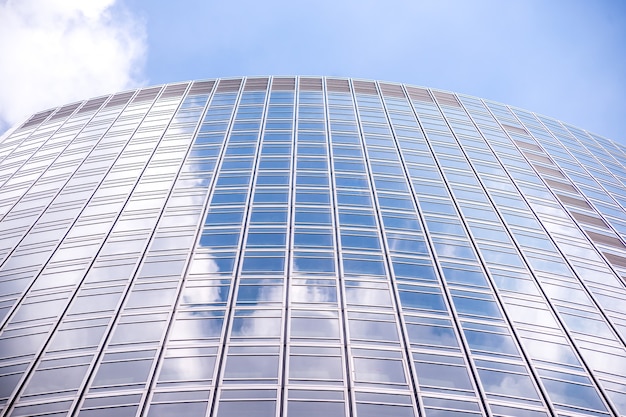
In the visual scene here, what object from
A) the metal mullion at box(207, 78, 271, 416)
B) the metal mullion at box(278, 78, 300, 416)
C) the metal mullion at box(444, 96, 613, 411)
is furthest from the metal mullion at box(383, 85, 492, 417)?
the metal mullion at box(207, 78, 271, 416)

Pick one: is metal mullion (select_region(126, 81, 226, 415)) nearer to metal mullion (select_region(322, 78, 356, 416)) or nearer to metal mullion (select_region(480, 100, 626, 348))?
metal mullion (select_region(322, 78, 356, 416))

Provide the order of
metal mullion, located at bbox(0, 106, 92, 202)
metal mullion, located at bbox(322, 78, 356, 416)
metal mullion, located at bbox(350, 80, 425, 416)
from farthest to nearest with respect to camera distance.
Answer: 1. metal mullion, located at bbox(0, 106, 92, 202)
2. metal mullion, located at bbox(350, 80, 425, 416)
3. metal mullion, located at bbox(322, 78, 356, 416)

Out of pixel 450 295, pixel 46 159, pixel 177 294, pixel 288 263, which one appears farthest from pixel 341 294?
pixel 46 159

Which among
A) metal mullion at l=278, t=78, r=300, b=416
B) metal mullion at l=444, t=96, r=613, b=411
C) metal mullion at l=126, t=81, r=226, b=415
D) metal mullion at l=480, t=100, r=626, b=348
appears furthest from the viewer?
metal mullion at l=480, t=100, r=626, b=348

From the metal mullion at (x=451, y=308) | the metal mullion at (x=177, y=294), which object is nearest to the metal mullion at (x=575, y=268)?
the metal mullion at (x=451, y=308)

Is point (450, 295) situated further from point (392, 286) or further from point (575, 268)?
point (575, 268)

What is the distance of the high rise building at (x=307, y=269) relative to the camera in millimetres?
20891

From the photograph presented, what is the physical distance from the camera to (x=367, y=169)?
36.2 meters

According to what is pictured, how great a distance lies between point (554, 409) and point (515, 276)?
8603 mm

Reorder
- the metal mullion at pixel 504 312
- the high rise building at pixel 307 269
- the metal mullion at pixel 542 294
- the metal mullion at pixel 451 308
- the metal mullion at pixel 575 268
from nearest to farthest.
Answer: the metal mullion at pixel 451 308
the high rise building at pixel 307 269
the metal mullion at pixel 504 312
the metal mullion at pixel 542 294
the metal mullion at pixel 575 268

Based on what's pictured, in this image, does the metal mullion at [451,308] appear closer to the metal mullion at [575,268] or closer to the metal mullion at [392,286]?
the metal mullion at [392,286]

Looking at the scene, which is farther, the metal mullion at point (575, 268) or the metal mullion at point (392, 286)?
the metal mullion at point (575, 268)

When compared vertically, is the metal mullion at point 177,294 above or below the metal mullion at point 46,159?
below

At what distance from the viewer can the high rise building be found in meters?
20.9
